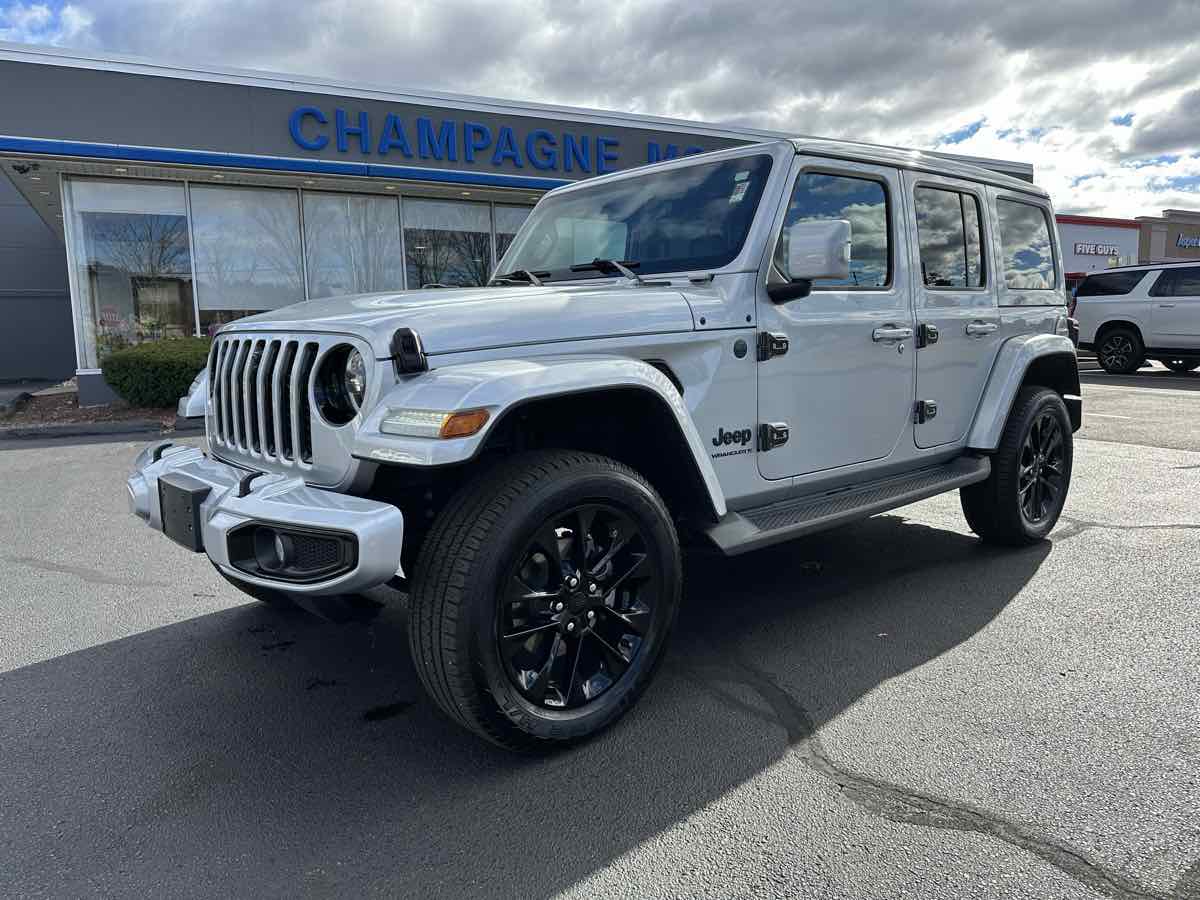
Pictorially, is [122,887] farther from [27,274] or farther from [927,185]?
[27,274]

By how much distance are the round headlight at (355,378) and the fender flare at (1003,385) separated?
126 inches

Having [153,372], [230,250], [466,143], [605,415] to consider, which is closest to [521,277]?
[605,415]

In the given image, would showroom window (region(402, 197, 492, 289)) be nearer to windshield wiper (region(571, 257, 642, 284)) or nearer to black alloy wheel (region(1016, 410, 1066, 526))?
black alloy wheel (region(1016, 410, 1066, 526))

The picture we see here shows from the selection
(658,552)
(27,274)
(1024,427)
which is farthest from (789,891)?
(27,274)

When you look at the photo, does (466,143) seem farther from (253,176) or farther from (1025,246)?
(1025,246)

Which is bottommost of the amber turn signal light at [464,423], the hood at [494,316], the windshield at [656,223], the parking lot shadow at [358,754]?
the parking lot shadow at [358,754]

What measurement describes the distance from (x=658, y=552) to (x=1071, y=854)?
4.45ft

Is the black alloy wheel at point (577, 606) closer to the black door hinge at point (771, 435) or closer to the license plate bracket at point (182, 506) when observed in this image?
the black door hinge at point (771, 435)

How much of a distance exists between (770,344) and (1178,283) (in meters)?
15.6

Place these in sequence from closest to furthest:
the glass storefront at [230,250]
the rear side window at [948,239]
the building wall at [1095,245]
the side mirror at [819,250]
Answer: the side mirror at [819,250]
the rear side window at [948,239]
the glass storefront at [230,250]
the building wall at [1095,245]

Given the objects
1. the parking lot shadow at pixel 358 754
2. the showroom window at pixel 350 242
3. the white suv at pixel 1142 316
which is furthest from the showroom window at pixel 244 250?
the white suv at pixel 1142 316

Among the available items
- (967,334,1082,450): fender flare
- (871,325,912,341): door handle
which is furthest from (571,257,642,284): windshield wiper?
(967,334,1082,450): fender flare

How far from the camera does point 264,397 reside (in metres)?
2.90

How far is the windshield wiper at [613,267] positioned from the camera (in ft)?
11.2
